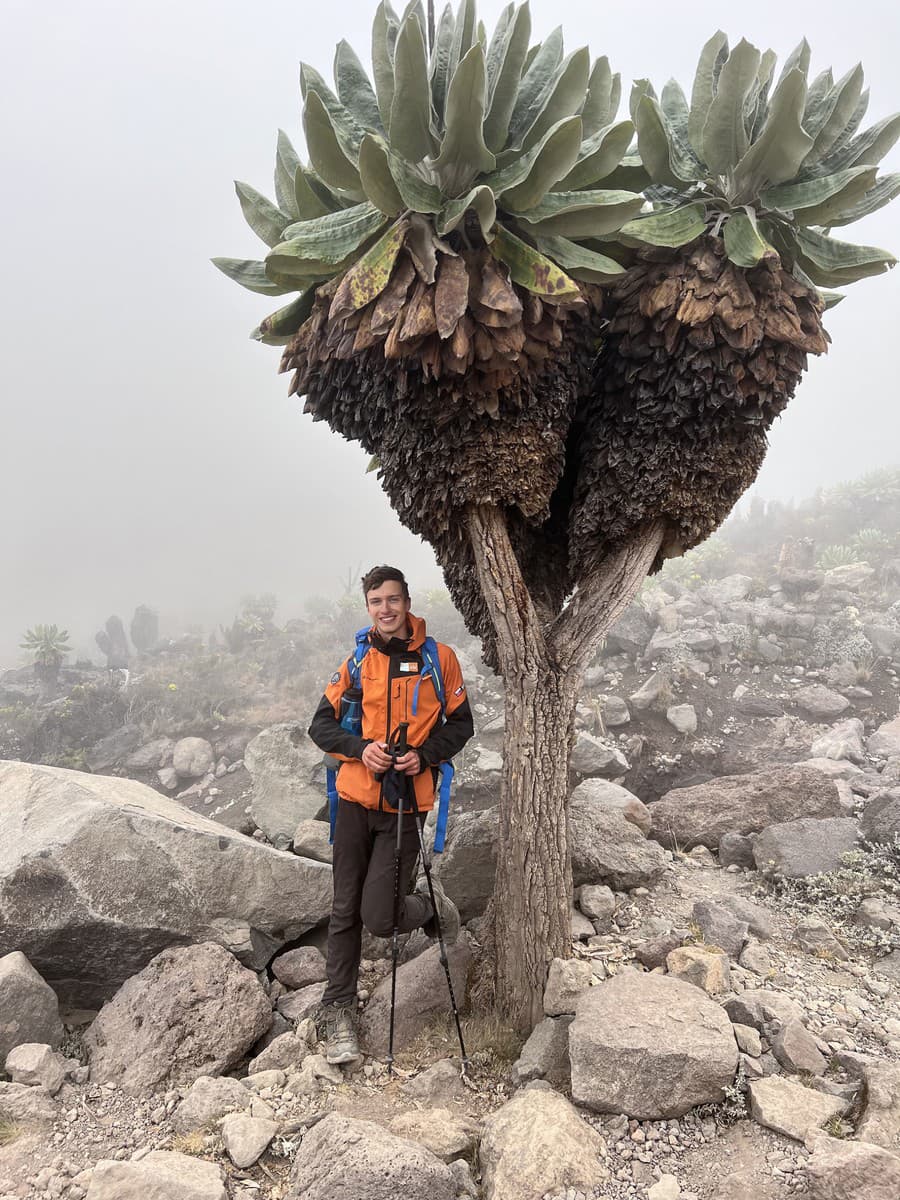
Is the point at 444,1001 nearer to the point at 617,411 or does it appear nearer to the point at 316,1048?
the point at 316,1048

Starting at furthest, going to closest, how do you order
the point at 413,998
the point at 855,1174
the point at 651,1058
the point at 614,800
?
the point at 614,800 → the point at 413,998 → the point at 651,1058 → the point at 855,1174

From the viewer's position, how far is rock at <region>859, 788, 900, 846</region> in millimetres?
5613

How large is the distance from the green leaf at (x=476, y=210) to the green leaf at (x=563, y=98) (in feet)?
1.74

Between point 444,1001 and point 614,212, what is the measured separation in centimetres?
453

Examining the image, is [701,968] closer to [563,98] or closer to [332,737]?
[332,737]

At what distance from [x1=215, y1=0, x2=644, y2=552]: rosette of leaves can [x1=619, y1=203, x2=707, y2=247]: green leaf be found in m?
0.18

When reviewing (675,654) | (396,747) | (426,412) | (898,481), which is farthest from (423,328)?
(898,481)

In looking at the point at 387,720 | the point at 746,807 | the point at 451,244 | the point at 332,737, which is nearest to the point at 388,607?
the point at 387,720

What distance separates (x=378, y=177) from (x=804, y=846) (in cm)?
560

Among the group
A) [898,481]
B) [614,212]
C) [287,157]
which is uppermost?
[898,481]

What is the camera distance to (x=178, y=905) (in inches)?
169

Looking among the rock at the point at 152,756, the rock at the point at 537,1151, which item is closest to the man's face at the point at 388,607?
the rock at the point at 537,1151

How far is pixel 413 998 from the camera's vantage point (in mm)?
4152

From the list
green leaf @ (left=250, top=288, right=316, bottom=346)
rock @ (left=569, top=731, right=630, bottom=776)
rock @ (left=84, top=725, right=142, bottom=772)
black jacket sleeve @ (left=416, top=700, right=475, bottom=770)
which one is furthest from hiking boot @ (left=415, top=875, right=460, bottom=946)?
rock @ (left=84, top=725, right=142, bottom=772)
